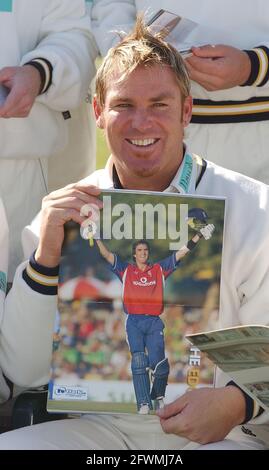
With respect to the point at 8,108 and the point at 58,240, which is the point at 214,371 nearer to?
the point at 58,240

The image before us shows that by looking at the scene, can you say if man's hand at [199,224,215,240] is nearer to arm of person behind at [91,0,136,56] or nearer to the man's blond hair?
the man's blond hair

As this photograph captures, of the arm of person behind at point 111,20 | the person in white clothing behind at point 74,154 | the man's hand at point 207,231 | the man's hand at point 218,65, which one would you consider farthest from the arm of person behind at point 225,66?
the man's hand at point 207,231

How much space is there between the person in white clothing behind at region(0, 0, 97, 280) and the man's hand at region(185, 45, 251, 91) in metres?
0.64

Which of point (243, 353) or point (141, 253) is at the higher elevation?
point (141, 253)

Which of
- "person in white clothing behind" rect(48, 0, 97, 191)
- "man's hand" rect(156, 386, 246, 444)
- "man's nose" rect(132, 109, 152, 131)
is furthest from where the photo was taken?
"person in white clothing behind" rect(48, 0, 97, 191)

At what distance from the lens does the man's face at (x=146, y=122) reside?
3.33 metres

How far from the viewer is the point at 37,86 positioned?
14.4 feet

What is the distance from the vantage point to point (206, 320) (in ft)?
10.2

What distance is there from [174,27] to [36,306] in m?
1.25

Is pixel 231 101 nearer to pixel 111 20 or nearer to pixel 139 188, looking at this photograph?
pixel 111 20

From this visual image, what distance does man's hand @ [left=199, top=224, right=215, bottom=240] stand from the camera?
3.10 meters
